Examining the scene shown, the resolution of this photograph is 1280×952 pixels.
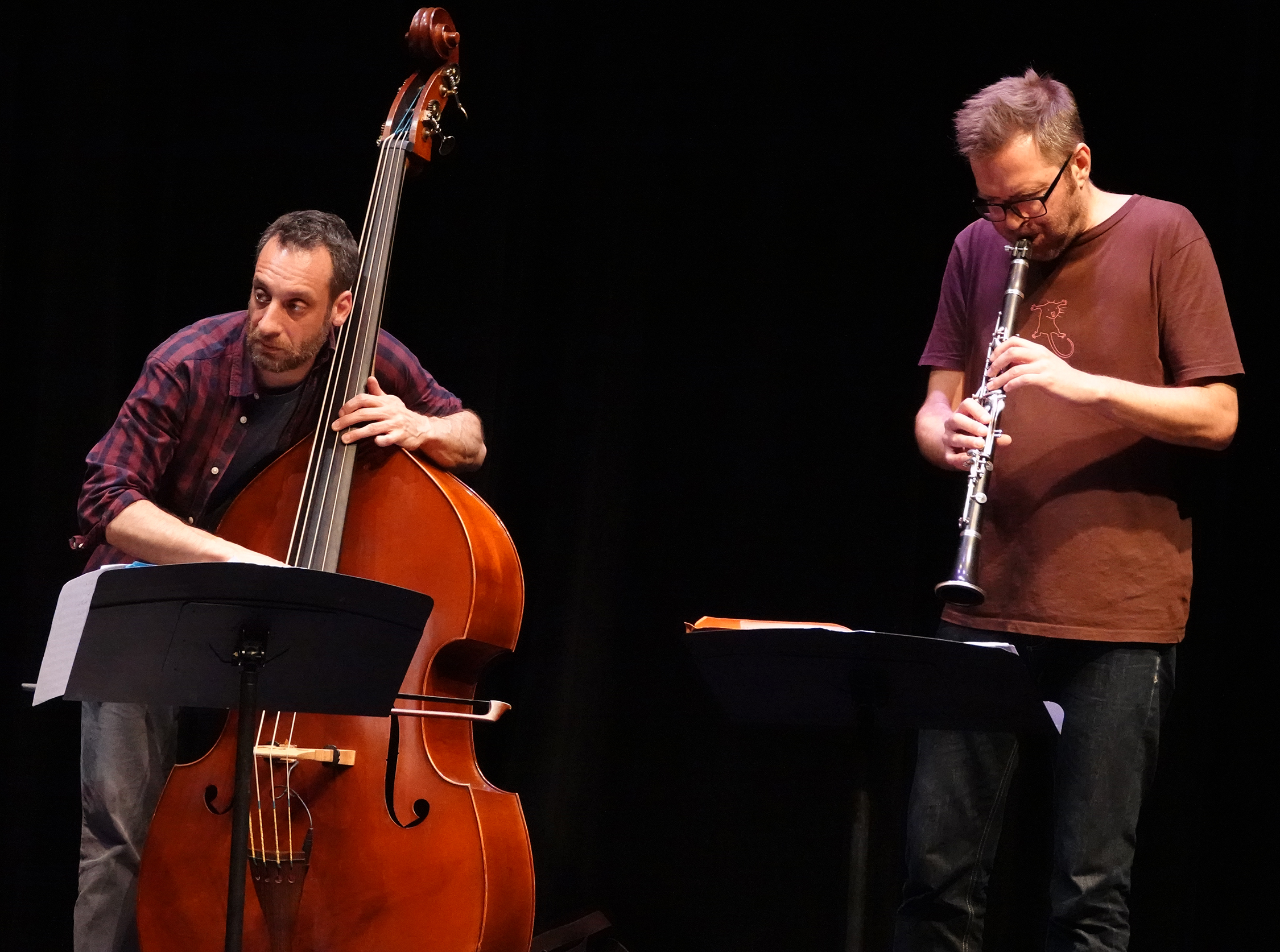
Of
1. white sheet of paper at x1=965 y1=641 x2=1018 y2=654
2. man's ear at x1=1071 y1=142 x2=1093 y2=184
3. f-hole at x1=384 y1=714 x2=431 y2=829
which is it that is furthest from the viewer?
man's ear at x1=1071 y1=142 x2=1093 y2=184

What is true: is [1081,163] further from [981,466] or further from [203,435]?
[203,435]

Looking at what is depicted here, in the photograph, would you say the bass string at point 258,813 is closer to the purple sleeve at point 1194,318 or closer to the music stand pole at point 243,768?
the music stand pole at point 243,768

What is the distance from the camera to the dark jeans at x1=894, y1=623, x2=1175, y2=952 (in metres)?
2.24

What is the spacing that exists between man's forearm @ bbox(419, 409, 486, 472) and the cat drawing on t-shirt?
44.2 inches

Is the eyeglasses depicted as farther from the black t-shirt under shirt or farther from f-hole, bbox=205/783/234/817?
f-hole, bbox=205/783/234/817

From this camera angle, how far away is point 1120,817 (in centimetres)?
225

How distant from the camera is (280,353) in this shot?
8.91 ft

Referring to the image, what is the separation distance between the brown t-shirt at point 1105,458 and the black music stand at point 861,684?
326mm

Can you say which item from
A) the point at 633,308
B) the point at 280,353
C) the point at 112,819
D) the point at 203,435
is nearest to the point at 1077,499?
the point at 633,308

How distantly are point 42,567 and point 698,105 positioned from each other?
2.08 meters

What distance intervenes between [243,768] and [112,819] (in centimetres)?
78

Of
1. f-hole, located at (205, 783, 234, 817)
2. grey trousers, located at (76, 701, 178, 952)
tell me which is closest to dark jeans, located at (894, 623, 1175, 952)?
f-hole, located at (205, 783, 234, 817)

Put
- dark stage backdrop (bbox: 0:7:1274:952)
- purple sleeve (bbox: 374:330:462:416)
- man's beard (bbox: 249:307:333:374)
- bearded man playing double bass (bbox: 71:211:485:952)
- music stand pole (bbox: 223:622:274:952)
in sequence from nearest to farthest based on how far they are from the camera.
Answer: music stand pole (bbox: 223:622:274:952), bearded man playing double bass (bbox: 71:211:485:952), man's beard (bbox: 249:307:333:374), purple sleeve (bbox: 374:330:462:416), dark stage backdrop (bbox: 0:7:1274:952)

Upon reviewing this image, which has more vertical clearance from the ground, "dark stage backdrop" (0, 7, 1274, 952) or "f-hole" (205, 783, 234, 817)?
"dark stage backdrop" (0, 7, 1274, 952)
